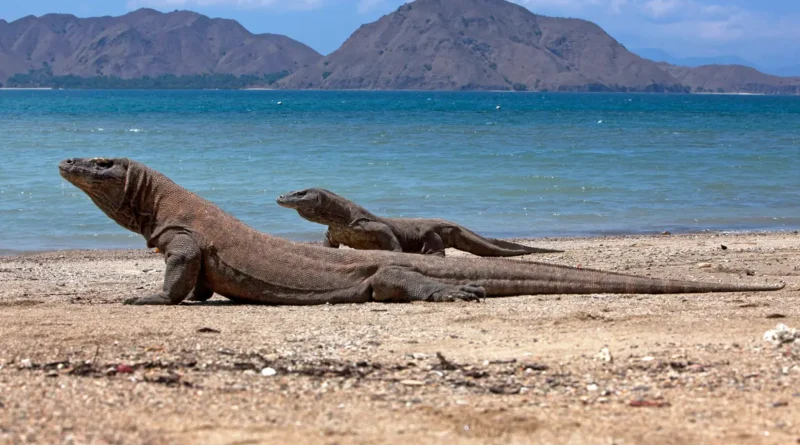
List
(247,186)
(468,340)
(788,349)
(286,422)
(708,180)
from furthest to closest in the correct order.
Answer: (708,180) < (247,186) < (468,340) < (788,349) < (286,422)

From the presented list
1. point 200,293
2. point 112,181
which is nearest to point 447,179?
point 200,293

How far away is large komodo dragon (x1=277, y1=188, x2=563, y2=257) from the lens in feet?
36.4

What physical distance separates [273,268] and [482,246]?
433 centimetres

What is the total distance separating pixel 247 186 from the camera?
77.0 feet

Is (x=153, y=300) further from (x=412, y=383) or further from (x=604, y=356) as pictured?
(x=604, y=356)

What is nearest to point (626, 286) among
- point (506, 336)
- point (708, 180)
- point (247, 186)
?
point (506, 336)

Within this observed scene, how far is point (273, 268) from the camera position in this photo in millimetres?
8320

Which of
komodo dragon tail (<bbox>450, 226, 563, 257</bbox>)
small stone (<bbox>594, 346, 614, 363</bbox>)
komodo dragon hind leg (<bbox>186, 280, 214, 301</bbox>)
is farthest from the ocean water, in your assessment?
small stone (<bbox>594, 346, 614, 363</bbox>)

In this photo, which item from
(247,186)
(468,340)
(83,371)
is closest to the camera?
(83,371)

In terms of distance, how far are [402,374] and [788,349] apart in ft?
6.98

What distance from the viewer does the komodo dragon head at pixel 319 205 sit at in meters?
11.0

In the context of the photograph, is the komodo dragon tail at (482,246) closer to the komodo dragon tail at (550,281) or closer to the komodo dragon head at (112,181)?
the komodo dragon tail at (550,281)

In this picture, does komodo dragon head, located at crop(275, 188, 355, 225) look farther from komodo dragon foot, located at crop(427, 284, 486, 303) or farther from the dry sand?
komodo dragon foot, located at crop(427, 284, 486, 303)

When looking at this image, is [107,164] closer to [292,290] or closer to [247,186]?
[292,290]
